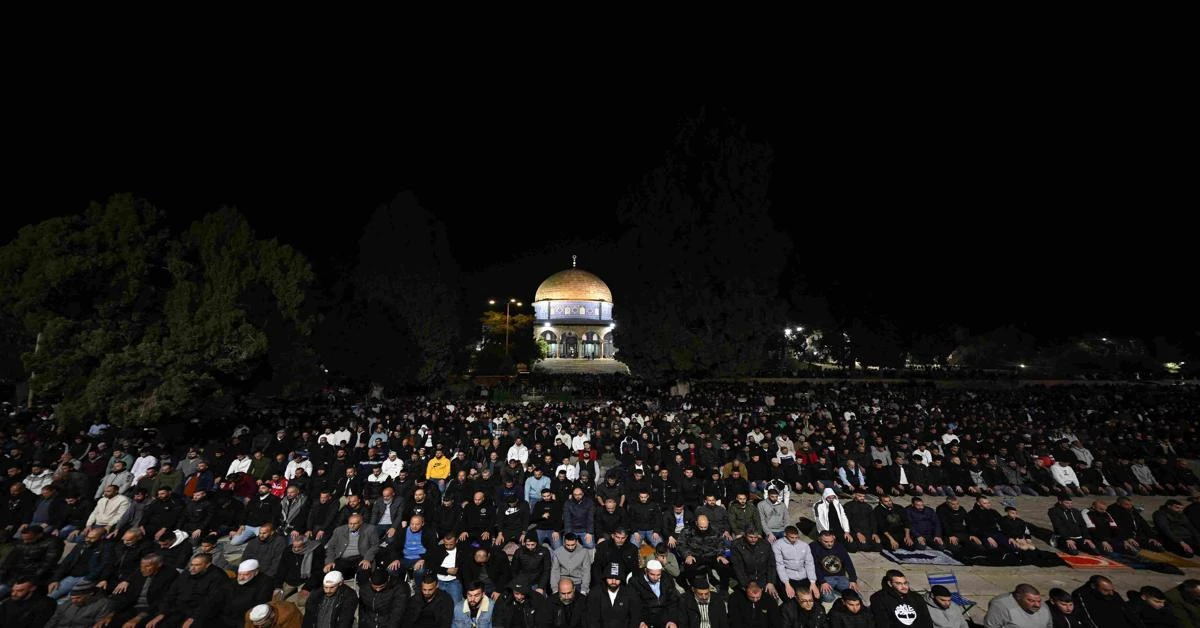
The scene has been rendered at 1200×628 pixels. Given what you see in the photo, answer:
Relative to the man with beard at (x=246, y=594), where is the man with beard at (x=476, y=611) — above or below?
below

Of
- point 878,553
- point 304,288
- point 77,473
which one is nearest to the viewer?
point 878,553

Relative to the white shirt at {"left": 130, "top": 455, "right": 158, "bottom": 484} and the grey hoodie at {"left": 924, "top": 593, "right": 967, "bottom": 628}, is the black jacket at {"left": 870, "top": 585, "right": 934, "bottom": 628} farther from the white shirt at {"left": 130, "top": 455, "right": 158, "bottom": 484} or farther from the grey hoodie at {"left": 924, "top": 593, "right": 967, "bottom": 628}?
the white shirt at {"left": 130, "top": 455, "right": 158, "bottom": 484}

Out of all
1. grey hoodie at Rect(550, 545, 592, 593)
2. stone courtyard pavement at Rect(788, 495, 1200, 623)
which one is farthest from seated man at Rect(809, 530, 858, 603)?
grey hoodie at Rect(550, 545, 592, 593)

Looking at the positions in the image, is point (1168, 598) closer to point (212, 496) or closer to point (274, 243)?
point (212, 496)

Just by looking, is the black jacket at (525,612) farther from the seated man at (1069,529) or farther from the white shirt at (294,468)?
the seated man at (1069,529)

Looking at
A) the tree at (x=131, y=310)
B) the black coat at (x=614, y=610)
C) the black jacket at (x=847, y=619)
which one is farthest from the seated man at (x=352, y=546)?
the tree at (x=131, y=310)

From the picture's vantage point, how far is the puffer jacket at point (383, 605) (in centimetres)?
523

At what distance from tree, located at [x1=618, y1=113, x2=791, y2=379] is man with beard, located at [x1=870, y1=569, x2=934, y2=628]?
60.1 feet

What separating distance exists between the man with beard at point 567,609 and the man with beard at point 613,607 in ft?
0.46

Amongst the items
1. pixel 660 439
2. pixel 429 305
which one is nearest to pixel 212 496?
pixel 660 439

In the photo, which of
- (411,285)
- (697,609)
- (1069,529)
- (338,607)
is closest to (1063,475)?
(1069,529)

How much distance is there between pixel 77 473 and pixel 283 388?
8.03m

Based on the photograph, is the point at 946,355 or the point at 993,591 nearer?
the point at 993,591

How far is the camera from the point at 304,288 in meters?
17.4
